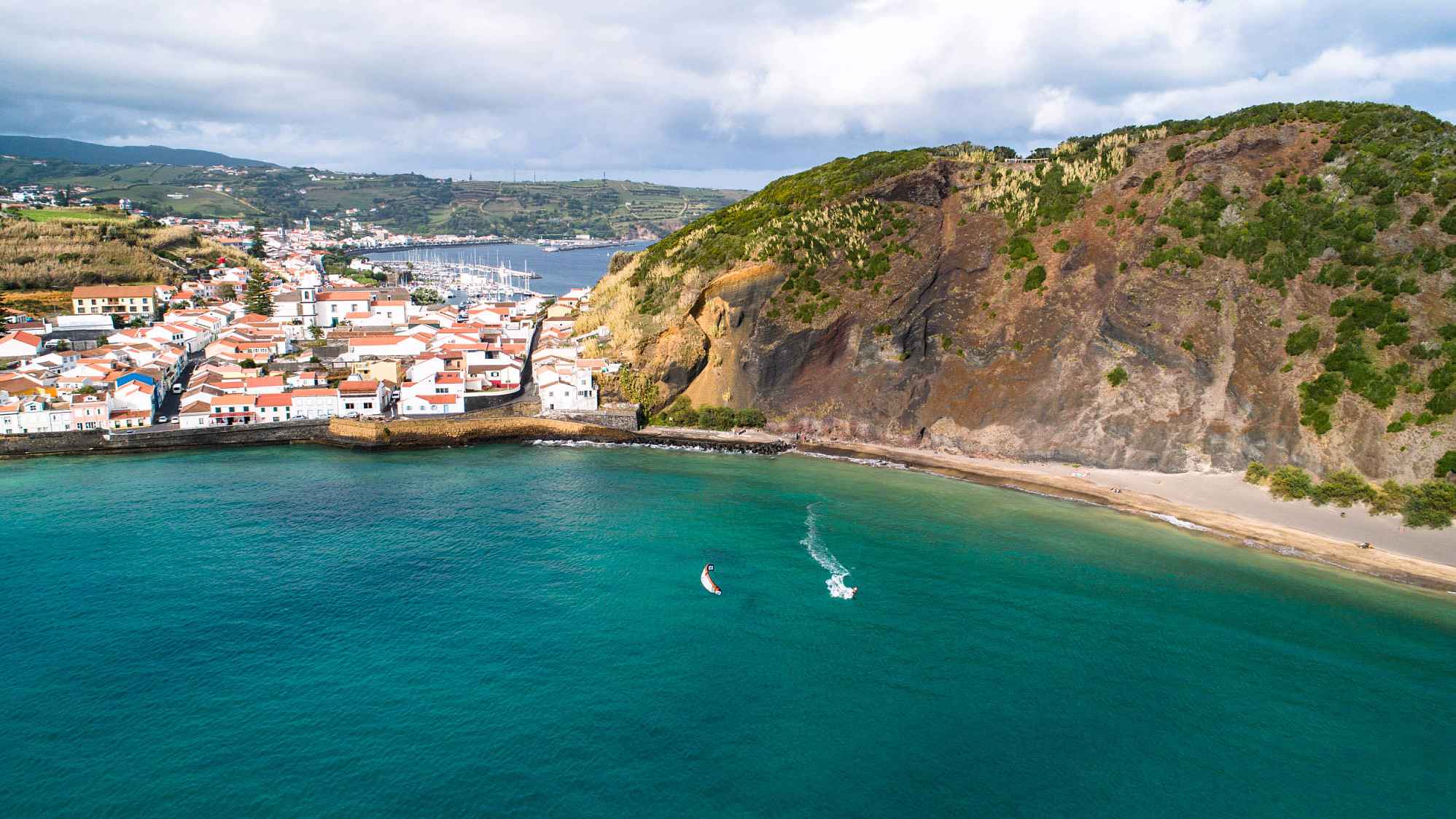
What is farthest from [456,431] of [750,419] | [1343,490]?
[1343,490]

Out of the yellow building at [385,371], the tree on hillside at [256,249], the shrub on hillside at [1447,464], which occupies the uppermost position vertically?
the tree on hillside at [256,249]

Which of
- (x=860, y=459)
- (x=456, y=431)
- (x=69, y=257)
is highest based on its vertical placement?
(x=69, y=257)

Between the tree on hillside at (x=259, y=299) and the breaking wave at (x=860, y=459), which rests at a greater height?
the tree on hillside at (x=259, y=299)

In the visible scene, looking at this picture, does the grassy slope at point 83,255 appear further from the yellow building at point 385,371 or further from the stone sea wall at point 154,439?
the yellow building at point 385,371

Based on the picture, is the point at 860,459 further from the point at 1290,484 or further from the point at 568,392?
the point at 1290,484

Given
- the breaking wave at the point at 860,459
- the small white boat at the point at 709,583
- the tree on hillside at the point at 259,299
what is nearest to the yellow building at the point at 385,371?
the tree on hillside at the point at 259,299

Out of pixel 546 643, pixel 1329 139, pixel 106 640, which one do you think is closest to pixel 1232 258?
pixel 1329 139

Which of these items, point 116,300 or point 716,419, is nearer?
point 716,419

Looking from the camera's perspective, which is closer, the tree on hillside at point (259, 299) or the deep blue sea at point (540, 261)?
the tree on hillside at point (259, 299)
